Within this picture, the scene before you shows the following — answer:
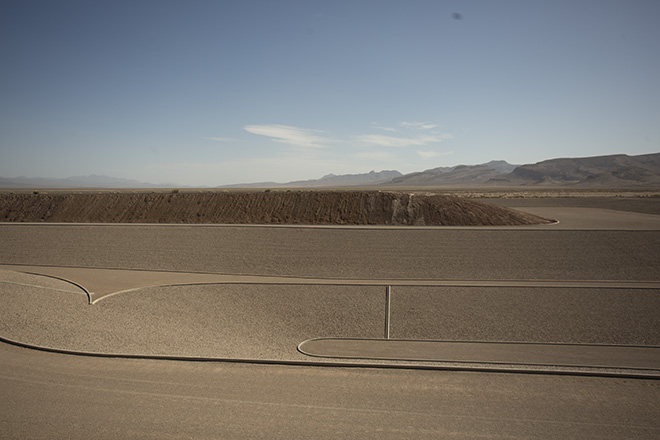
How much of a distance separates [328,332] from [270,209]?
24504 millimetres

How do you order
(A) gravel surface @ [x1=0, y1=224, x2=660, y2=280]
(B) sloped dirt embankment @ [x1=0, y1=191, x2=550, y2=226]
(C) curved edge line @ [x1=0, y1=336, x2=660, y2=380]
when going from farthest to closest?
(B) sloped dirt embankment @ [x1=0, y1=191, x2=550, y2=226], (A) gravel surface @ [x1=0, y1=224, x2=660, y2=280], (C) curved edge line @ [x1=0, y1=336, x2=660, y2=380]

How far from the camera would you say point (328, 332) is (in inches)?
551

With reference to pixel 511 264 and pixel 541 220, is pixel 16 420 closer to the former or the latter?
pixel 511 264

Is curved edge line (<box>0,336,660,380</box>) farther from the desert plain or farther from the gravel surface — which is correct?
the gravel surface

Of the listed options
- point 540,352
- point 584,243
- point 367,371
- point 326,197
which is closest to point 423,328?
point 540,352

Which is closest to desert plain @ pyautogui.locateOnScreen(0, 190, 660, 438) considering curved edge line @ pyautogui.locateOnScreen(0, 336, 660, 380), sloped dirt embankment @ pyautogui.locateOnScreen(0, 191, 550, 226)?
curved edge line @ pyautogui.locateOnScreen(0, 336, 660, 380)

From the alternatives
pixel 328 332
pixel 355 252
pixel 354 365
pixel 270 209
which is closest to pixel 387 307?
pixel 328 332

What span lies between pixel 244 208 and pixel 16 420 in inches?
1210

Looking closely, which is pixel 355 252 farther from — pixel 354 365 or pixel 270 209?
pixel 270 209

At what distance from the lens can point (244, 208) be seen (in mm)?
38062

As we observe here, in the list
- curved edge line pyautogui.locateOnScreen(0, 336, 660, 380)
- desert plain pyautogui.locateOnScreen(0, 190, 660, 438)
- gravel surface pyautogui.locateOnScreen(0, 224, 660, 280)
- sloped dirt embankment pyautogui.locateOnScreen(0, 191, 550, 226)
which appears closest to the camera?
desert plain pyautogui.locateOnScreen(0, 190, 660, 438)

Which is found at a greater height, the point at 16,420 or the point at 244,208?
the point at 244,208

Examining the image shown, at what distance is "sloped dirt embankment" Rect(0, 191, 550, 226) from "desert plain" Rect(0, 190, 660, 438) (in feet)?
24.7

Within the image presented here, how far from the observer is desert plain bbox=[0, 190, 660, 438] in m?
8.00
